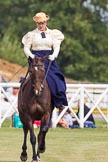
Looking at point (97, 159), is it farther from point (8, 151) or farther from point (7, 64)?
point (7, 64)

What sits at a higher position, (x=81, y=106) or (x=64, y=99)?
(x=64, y=99)

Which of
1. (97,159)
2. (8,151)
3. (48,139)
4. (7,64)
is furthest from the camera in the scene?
(7,64)

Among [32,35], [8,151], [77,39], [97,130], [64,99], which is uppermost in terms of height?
[32,35]

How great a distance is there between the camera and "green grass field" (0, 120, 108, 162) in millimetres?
16812

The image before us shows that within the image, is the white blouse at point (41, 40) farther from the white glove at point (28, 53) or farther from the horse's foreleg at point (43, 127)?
the horse's foreleg at point (43, 127)

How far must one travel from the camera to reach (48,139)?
20891 millimetres

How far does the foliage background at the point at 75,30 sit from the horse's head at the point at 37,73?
5616 cm

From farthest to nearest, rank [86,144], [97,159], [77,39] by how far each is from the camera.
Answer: [77,39] < [86,144] < [97,159]

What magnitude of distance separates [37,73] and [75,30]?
2377 inches

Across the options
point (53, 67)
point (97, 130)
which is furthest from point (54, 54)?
point (97, 130)

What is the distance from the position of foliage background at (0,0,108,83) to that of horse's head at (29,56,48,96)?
56.2 metres

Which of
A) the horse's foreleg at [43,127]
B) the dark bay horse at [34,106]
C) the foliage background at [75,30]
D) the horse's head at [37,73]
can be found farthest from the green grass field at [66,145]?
the foliage background at [75,30]

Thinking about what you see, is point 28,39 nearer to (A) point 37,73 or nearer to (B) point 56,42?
(B) point 56,42

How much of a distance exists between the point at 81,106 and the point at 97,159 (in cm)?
889
